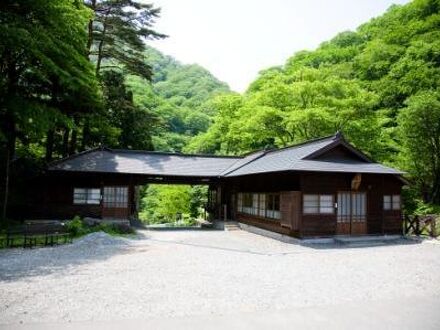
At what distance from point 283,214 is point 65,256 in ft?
33.2

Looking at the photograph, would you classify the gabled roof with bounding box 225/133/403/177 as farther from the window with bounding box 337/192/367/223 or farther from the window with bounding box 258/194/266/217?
the window with bounding box 258/194/266/217

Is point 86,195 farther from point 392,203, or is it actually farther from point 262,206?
point 392,203

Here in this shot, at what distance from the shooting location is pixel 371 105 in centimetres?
2705

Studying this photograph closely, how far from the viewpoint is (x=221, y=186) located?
1055 inches

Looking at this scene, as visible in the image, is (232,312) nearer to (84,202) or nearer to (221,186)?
(84,202)

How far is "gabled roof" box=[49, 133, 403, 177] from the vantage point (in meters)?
17.5

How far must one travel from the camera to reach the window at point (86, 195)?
22.4m

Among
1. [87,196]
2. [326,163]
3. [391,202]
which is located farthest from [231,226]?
[391,202]

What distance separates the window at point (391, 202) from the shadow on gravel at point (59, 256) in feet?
42.5

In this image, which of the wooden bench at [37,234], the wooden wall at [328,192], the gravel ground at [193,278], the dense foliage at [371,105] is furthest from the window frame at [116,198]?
the dense foliage at [371,105]

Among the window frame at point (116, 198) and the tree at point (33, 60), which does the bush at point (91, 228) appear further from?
the tree at point (33, 60)

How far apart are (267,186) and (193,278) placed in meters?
11.2

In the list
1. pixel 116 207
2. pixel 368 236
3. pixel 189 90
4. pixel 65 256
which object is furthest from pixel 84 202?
pixel 189 90

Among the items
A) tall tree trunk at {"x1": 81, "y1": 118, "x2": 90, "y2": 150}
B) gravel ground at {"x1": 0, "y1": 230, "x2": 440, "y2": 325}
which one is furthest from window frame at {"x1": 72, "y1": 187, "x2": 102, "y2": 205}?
gravel ground at {"x1": 0, "y1": 230, "x2": 440, "y2": 325}
